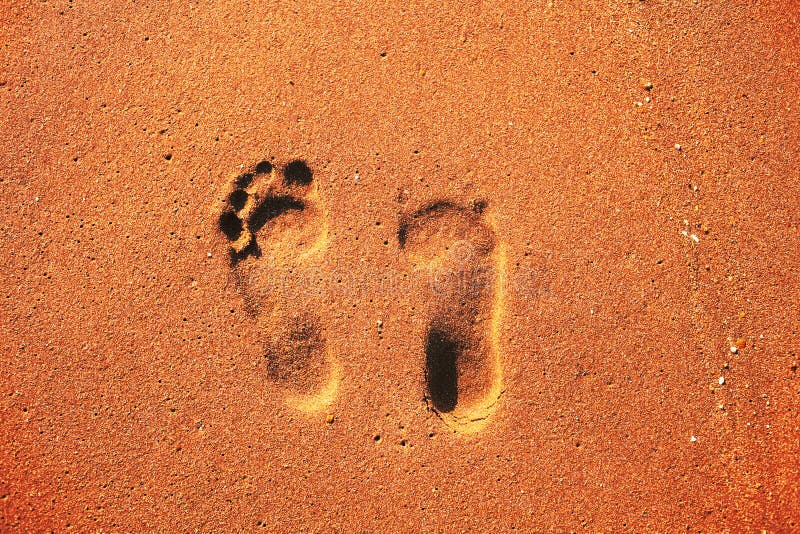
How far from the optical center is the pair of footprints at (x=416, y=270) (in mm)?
2006

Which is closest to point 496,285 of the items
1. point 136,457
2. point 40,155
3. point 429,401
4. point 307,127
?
point 429,401

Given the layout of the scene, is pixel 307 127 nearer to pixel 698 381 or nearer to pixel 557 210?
pixel 557 210

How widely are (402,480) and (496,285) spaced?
2.84 ft

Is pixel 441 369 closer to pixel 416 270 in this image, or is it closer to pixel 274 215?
pixel 416 270

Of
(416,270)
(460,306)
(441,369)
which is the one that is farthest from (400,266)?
(441,369)

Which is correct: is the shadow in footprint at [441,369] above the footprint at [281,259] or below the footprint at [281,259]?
below

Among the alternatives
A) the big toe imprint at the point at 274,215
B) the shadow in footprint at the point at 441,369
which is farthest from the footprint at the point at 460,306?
the big toe imprint at the point at 274,215

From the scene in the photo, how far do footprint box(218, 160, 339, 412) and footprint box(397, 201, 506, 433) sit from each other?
1.32 ft

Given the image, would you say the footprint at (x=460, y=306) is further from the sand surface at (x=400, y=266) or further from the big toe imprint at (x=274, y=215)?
the big toe imprint at (x=274, y=215)

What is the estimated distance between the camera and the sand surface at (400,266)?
6.49 feet

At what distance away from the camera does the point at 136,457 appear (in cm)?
200

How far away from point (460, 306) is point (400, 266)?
11.6 inches

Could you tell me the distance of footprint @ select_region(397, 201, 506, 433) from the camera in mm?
1999

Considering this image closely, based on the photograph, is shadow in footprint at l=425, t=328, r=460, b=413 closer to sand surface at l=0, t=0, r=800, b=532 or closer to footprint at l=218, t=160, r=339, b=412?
sand surface at l=0, t=0, r=800, b=532
